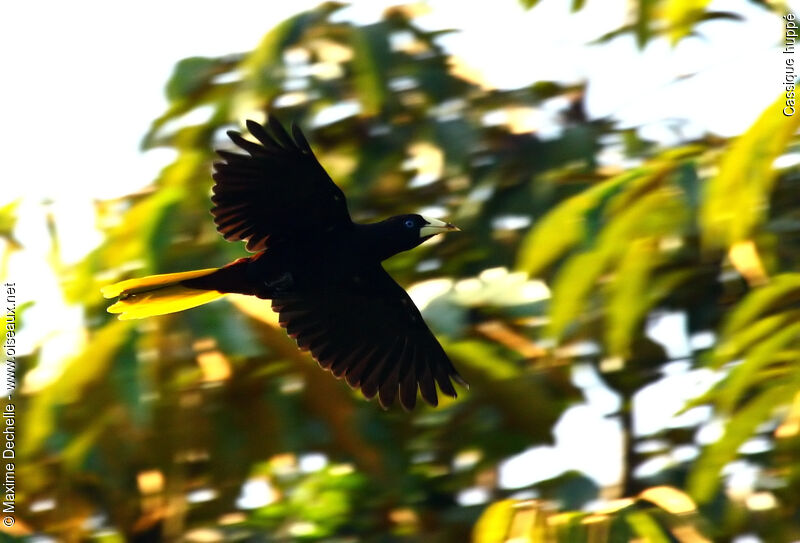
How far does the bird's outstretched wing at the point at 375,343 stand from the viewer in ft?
10.00

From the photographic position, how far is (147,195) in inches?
138

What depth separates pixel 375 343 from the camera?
10.5 ft

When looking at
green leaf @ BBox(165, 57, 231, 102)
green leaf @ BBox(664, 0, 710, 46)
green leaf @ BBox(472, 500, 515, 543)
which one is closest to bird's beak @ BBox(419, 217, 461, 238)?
green leaf @ BBox(472, 500, 515, 543)

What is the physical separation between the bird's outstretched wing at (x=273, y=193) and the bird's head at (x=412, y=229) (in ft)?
0.40

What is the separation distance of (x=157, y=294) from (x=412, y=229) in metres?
0.68

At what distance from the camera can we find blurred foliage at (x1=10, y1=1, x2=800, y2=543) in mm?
2711

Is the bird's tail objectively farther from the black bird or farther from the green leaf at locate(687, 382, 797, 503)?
the green leaf at locate(687, 382, 797, 503)

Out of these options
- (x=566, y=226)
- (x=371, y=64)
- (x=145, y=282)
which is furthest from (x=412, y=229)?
(x=371, y=64)

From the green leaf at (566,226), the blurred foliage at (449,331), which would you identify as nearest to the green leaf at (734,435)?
the blurred foliage at (449,331)

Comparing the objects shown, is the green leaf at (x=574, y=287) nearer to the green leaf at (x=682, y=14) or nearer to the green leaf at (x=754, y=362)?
the green leaf at (x=754, y=362)

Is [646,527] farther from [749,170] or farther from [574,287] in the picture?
[749,170]

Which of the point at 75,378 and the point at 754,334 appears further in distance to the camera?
the point at 75,378

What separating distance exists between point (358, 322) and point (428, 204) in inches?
29.6

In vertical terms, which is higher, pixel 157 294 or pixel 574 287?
pixel 157 294
